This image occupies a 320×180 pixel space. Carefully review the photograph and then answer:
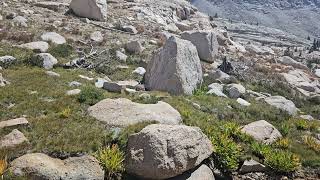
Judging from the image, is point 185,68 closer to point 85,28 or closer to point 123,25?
point 85,28

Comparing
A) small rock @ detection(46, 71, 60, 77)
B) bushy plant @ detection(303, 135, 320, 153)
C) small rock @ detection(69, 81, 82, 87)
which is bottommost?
small rock @ detection(46, 71, 60, 77)

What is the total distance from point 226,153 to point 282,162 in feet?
8.51

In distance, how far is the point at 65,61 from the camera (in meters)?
33.0

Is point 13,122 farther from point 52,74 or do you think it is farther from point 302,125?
point 302,125

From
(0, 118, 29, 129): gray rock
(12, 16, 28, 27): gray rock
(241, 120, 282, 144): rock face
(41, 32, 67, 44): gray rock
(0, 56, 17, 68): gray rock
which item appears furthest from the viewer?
(12, 16, 28, 27): gray rock

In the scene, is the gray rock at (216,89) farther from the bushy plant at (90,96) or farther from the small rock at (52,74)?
the small rock at (52,74)

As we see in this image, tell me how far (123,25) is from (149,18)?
Answer: 624 inches

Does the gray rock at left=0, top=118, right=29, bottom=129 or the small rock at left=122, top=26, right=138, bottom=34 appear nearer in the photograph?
the gray rock at left=0, top=118, right=29, bottom=129

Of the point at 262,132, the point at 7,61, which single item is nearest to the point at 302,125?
the point at 262,132

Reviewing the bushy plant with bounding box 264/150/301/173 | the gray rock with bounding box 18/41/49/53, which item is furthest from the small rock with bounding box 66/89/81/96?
the gray rock with bounding box 18/41/49/53

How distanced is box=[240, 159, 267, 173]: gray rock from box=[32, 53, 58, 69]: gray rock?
668 inches

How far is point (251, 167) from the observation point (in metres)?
19.5

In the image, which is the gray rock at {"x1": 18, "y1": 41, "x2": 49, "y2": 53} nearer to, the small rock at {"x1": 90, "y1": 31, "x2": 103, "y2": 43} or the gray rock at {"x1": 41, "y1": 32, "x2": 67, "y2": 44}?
the gray rock at {"x1": 41, "y1": 32, "x2": 67, "y2": 44}

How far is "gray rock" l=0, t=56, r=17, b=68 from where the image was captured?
1161 inches
